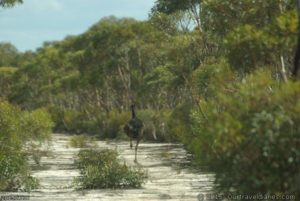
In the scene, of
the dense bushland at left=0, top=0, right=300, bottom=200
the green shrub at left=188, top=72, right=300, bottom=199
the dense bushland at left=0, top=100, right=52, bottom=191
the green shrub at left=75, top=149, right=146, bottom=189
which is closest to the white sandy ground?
the green shrub at left=75, top=149, right=146, bottom=189

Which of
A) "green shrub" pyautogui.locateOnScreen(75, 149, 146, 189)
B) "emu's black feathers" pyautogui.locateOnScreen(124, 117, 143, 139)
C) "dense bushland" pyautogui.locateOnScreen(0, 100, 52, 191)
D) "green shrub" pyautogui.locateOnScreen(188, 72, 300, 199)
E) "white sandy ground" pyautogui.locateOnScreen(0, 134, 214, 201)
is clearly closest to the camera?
"green shrub" pyautogui.locateOnScreen(188, 72, 300, 199)

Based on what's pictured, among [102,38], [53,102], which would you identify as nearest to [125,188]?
[102,38]

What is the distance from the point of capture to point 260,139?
8719 mm

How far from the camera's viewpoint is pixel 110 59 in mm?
64062

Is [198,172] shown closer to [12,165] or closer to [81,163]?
[81,163]

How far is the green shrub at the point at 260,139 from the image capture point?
8.73 m

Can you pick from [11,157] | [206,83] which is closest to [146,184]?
[11,157]

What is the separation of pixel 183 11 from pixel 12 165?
533 inches

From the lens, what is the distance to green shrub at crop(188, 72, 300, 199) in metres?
8.73

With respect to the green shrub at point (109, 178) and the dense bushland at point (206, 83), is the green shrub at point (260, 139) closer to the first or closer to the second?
the dense bushland at point (206, 83)

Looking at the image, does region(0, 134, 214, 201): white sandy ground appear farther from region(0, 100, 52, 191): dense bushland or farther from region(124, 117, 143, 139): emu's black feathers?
region(124, 117, 143, 139): emu's black feathers

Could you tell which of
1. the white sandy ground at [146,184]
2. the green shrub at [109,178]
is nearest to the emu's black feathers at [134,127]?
the white sandy ground at [146,184]

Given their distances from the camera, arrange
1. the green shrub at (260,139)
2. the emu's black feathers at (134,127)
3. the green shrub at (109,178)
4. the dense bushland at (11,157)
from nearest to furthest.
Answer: the green shrub at (260,139)
the dense bushland at (11,157)
the green shrub at (109,178)
the emu's black feathers at (134,127)

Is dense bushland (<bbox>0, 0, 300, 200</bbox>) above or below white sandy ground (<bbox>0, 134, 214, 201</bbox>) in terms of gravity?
above
